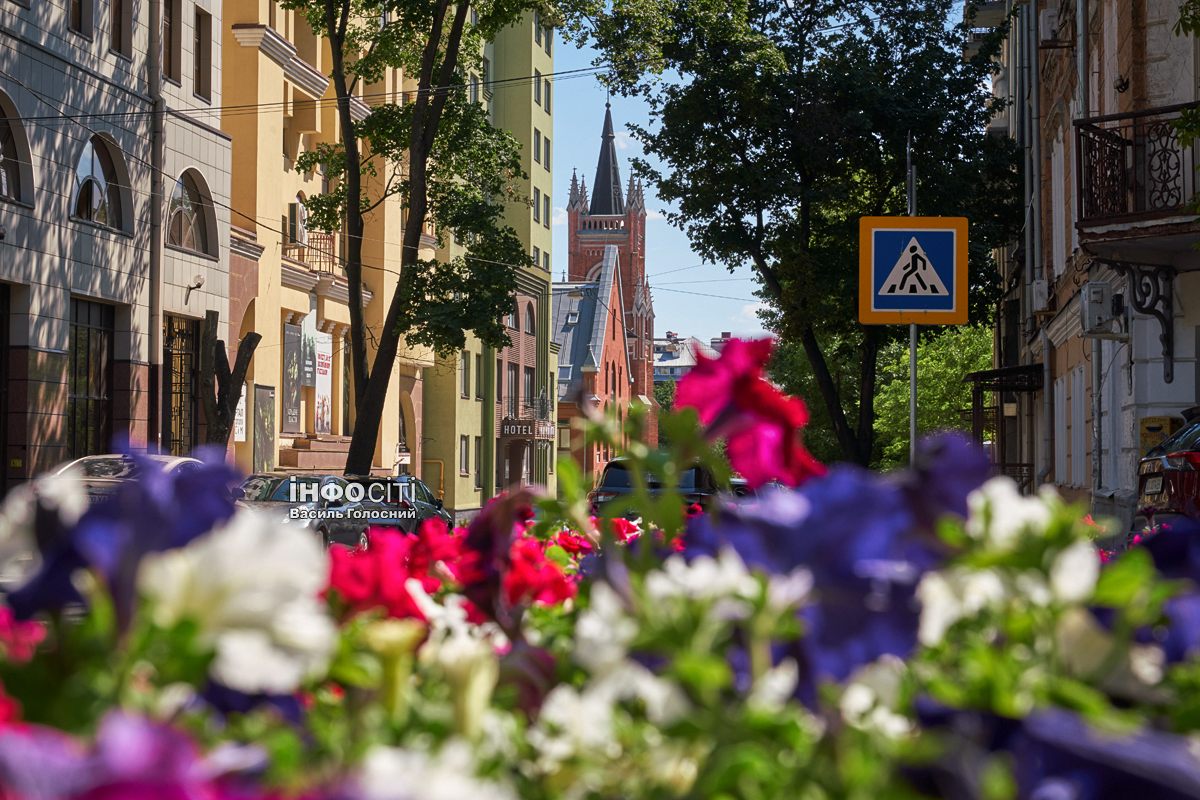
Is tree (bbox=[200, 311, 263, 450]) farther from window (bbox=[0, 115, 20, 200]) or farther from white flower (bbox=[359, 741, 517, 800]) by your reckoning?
white flower (bbox=[359, 741, 517, 800])

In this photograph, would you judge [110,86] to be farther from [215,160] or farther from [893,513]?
[893,513]

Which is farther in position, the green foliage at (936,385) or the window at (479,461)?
the green foliage at (936,385)

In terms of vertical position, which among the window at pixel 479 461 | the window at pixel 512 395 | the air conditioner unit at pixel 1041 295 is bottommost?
the window at pixel 479 461

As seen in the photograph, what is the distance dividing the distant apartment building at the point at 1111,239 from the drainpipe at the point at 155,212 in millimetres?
15756

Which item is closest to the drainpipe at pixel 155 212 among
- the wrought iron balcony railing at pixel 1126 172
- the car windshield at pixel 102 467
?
the car windshield at pixel 102 467

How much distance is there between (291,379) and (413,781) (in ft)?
104

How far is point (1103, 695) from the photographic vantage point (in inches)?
40.7

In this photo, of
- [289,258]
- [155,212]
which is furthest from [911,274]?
[289,258]

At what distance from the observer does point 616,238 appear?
102562 mm

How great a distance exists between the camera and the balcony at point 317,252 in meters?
32.0

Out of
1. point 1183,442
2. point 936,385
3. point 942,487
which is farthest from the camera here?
point 936,385

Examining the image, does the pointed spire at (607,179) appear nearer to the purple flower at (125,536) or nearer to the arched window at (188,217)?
the arched window at (188,217)

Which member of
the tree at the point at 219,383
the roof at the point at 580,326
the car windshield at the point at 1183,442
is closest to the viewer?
the car windshield at the point at 1183,442

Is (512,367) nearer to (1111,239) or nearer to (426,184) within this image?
(426,184)
